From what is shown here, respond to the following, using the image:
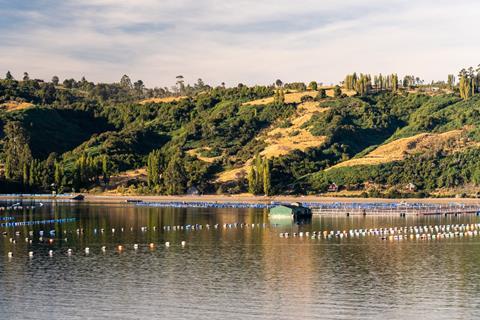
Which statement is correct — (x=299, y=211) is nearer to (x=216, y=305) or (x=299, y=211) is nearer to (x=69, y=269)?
(x=69, y=269)

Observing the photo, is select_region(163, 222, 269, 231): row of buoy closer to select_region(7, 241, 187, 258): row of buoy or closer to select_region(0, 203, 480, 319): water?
select_region(0, 203, 480, 319): water

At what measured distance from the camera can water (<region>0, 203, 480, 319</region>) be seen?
6475 centimetres

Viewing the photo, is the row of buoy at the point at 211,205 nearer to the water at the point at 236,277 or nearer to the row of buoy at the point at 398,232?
the water at the point at 236,277

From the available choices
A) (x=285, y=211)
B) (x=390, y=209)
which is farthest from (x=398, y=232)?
(x=390, y=209)

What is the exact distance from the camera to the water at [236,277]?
64.8m

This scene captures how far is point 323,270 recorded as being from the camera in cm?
8431

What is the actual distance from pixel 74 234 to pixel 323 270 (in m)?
54.6

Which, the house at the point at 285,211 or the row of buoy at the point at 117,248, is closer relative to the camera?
the row of buoy at the point at 117,248

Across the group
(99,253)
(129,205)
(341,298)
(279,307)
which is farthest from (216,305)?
(129,205)

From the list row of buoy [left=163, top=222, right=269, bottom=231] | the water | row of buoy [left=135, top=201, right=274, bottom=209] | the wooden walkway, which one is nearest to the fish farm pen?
the wooden walkway

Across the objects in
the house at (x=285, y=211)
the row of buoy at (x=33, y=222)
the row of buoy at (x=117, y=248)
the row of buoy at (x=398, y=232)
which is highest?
the house at (x=285, y=211)

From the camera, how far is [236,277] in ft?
263

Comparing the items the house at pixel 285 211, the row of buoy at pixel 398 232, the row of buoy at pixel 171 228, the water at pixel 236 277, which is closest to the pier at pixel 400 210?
the house at pixel 285 211

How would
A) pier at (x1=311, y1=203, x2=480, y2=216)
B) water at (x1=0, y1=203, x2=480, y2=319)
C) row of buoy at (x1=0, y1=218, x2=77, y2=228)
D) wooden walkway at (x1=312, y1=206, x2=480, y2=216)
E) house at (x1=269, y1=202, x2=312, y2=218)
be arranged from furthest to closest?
pier at (x1=311, y1=203, x2=480, y2=216), wooden walkway at (x1=312, y1=206, x2=480, y2=216), house at (x1=269, y1=202, x2=312, y2=218), row of buoy at (x1=0, y1=218, x2=77, y2=228), water at (x1=0, y1=203, x2=480, y2=319)
